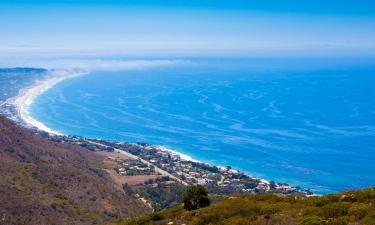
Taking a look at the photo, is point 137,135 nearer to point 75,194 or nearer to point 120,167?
point 120,167

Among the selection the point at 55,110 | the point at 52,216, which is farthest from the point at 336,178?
the point at 55,110

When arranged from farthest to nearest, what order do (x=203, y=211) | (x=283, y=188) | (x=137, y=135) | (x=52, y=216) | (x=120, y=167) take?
1. (x=137, y=135)
2. (x=120, y=167)
3. (x=283, y=188)
4. (x=52, y=216)
5. (x=203, y=211)

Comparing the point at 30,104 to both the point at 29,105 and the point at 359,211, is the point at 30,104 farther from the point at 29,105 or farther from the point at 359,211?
the point at 359,211

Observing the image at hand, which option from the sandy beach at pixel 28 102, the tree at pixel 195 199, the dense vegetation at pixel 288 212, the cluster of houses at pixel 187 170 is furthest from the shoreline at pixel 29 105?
the dense vegetation at pixel 288 212

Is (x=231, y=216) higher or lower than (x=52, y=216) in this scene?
higher

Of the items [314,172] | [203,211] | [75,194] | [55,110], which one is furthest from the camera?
[55,110]

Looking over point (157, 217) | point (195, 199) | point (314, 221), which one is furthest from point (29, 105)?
point (314, 221)

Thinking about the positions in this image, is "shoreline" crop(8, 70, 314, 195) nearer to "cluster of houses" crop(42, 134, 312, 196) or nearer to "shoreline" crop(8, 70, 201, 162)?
"shoreline" crop(8, 70, 201, 162)
